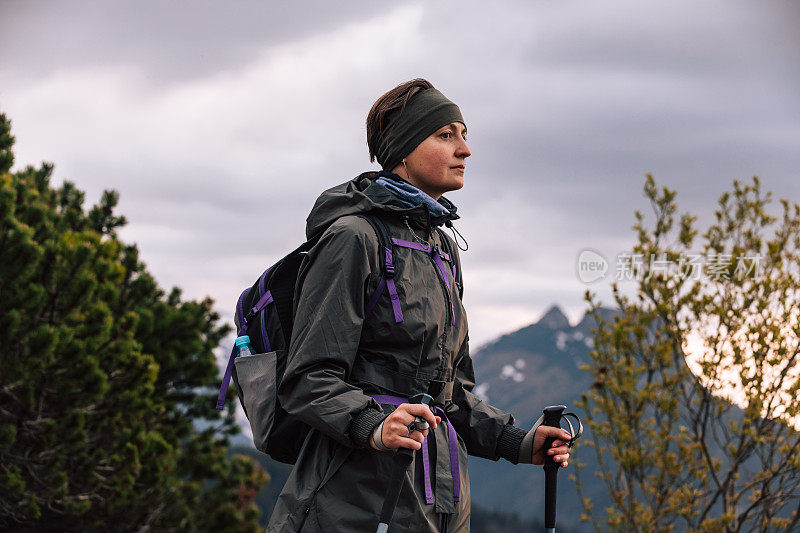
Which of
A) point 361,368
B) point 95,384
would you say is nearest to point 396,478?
point 361,368

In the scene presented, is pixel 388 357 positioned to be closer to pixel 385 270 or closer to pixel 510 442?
pixel 385 270

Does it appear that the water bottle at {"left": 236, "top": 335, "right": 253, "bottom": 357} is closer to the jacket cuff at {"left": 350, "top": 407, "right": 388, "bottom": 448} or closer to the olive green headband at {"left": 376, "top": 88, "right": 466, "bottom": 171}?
the jacket cuff at {"left": 350, "top": 407, "right": 388, "bottom": 448}

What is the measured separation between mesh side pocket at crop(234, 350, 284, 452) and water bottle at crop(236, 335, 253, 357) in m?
0.04

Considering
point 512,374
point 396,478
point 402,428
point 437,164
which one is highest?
point 512,374

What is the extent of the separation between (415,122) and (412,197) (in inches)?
11.1

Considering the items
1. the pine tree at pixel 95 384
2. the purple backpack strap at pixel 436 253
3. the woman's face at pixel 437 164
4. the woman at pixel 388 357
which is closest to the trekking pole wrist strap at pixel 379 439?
the woman at pixel 388 357

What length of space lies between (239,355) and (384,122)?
89 centimetres

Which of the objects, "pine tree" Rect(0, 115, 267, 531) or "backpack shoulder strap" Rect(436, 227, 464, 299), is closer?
"backpack shoulder strap" Rect(436, 227, 464, 299)

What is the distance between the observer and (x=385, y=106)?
8.70 ft

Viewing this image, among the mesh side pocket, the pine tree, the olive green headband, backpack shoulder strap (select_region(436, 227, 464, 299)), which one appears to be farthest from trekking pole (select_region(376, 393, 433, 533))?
the pine tree

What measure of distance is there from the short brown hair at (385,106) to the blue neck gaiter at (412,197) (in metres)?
0.28

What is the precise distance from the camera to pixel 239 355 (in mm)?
2373

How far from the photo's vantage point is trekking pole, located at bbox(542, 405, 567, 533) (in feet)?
8.07

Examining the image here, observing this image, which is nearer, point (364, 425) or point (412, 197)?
point (364, 425)
